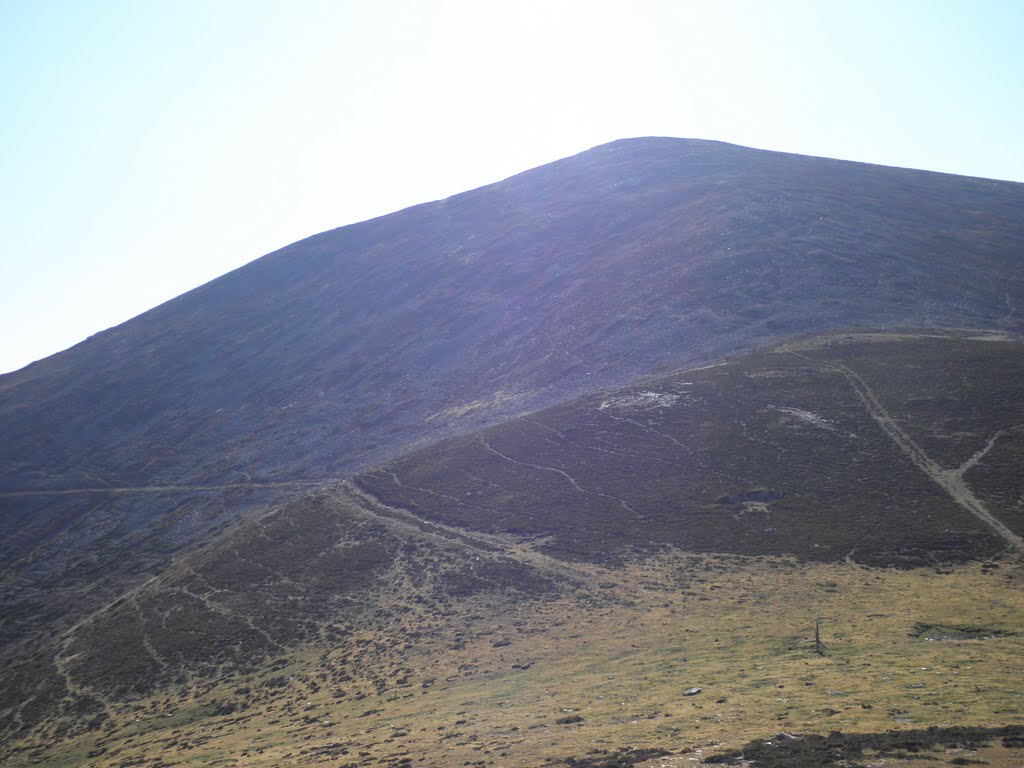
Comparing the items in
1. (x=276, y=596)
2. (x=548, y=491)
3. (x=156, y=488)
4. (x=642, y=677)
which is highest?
(x=156, y=488)

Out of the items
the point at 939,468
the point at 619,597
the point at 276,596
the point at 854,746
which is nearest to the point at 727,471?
the point at 939,468

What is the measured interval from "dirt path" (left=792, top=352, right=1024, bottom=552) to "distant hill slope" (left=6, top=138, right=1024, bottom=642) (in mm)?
22231

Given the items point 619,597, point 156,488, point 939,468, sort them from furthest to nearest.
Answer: point 156,488
point 939,468
point 619,597

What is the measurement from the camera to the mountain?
3578 cm

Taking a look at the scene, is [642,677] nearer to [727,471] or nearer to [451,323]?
[727,471]

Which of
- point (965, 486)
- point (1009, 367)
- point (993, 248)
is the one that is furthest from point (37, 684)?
point (993, 248)

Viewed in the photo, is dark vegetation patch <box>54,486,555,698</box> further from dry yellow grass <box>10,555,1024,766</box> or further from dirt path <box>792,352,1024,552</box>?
dirt path <box>792,352,1024,552</box>

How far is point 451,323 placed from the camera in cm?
12138

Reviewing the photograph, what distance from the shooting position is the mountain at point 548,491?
35781mm

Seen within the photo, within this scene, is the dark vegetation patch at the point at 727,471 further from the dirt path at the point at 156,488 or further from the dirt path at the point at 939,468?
the dirt path at the point at 156,488

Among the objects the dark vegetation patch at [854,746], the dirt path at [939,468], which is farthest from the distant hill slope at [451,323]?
the dark vegetation patch at [854,746]

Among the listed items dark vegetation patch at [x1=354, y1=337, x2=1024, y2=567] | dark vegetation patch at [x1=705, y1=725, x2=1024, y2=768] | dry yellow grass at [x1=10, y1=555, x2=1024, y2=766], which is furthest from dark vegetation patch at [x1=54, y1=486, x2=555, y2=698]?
dark vegetation patch at [x1=705, y1=725, x2=1024, y2=768]

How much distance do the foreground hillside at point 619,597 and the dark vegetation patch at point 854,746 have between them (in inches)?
7.5

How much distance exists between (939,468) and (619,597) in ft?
91.8
